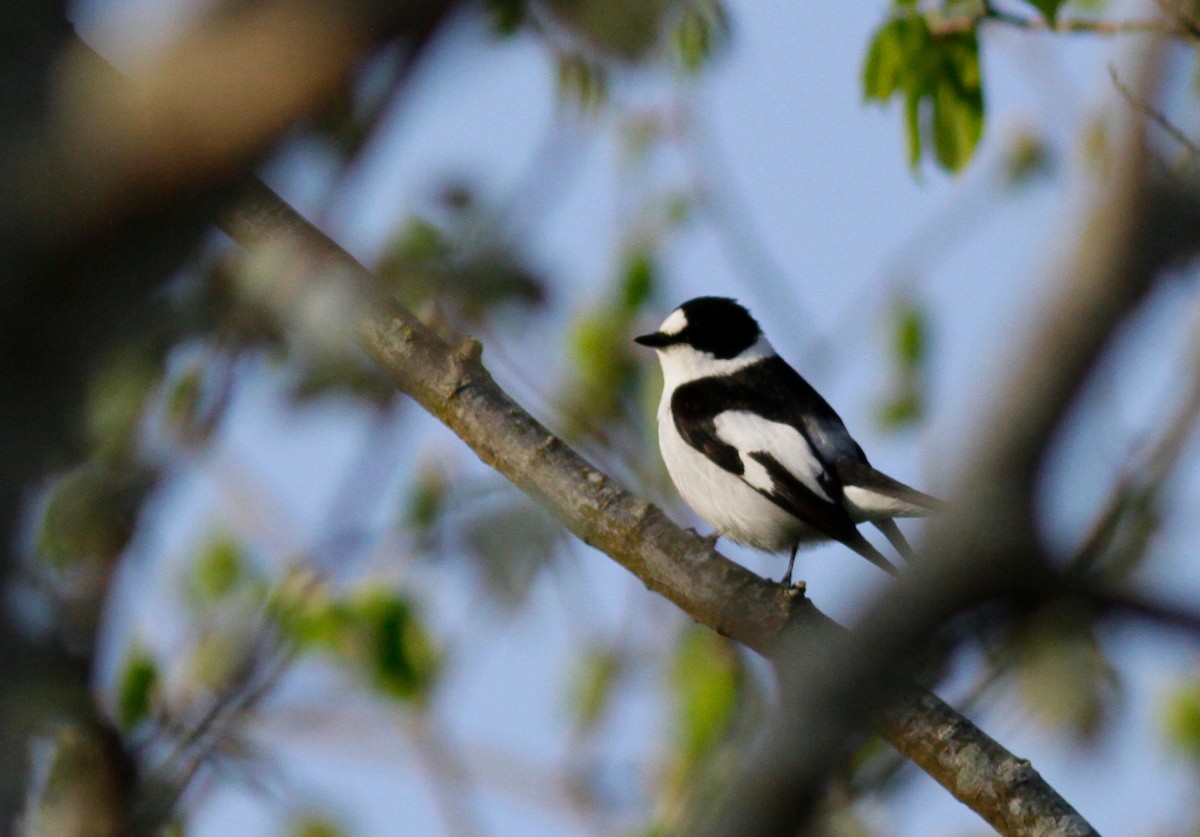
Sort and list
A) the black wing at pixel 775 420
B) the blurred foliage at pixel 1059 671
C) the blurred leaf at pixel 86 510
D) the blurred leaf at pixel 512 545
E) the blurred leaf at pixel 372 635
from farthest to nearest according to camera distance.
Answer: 1. the black wing at pixel 775 420
2. the blurred leaf at pixel 372 635
3. the blurred leaf at pixel 86 510
4. the blurred leaf at pixel 512 545
5. the blurred foliage at pixel 1059 671

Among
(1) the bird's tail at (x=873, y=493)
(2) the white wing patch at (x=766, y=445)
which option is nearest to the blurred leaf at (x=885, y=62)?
(1) the bird's tail at (x=873, y=493)

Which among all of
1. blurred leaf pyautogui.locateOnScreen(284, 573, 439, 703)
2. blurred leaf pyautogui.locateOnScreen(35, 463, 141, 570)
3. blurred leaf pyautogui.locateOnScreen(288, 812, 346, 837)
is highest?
blurred leaf pyautogui.locateOnScreen(35, 463, 141, 570)

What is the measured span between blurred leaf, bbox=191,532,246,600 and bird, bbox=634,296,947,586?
6.05ft

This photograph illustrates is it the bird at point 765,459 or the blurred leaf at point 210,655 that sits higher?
the bird at point 765,459

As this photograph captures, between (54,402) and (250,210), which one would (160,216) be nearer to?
(54,402)

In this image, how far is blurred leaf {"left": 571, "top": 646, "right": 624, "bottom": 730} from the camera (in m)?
6.50

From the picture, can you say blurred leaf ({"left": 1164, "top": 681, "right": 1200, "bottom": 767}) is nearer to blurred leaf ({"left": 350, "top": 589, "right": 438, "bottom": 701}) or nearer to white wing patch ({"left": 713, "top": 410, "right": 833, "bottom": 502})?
white wing patch ({"left": 713, "top": 410, "right": 833, "bottom": 502})

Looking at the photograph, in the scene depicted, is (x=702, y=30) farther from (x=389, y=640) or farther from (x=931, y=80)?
(x=389, y=640)

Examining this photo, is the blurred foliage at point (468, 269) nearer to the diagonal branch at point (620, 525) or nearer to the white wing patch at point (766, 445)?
the diagonal branch at point (620, 525)

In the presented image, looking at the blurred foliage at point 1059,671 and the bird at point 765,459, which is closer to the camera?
the blurred foliage at point 1059,671

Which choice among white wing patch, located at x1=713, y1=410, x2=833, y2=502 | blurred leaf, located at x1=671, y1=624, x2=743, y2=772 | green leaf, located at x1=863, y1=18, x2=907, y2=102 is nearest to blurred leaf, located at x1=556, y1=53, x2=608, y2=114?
green leaf, located at x1=863, y1=18, x2=907, y2=102

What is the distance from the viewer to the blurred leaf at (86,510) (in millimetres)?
2926

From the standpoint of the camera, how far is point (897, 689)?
1.17 m

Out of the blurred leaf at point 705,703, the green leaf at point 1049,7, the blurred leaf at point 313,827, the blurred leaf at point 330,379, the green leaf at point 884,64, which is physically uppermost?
the green leaf at point 1049,7
